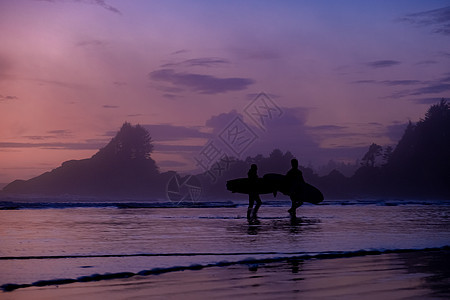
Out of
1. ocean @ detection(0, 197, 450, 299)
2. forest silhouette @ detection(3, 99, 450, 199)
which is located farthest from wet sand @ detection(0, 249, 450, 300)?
forest silhouette @ detection(3, 99, 450, 199)

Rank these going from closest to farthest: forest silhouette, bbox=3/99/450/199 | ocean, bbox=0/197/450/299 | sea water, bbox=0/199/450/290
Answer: ocean, bbox=0/197/450/299
sea water, bbox=0/199/450/290
forest silhouette, bbox=3/99/450/199

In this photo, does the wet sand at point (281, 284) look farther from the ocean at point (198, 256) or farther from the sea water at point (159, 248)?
the sea water at point (159, 248)

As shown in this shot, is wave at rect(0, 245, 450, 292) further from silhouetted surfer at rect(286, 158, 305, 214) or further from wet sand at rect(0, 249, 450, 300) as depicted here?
silhouetted surfer at rect(286, 158, 305, 214)

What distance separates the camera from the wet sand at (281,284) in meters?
6.37

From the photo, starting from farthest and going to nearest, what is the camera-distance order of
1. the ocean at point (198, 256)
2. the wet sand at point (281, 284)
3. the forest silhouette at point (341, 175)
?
1. the forest silhouette at point (341, 175)
2. the ocean at point (198, 256)
3. the wet sand at point (281, 284)

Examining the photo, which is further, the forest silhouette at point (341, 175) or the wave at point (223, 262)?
the forest silhouette at point (341, 175)

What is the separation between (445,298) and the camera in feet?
19.8

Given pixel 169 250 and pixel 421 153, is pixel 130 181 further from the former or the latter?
pixel 169 250

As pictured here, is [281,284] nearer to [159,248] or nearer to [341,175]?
[159,248]

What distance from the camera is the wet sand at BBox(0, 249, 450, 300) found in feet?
20.9

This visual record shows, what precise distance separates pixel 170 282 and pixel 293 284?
61.6 inches

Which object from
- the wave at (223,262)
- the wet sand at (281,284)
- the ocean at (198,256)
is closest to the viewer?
the wet sand at (281,284)

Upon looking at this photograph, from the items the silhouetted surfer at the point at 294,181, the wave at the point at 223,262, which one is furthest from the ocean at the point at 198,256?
the silhouetted surfer at the point at 294,181

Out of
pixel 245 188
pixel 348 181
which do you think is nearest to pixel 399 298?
pixel 245 188
